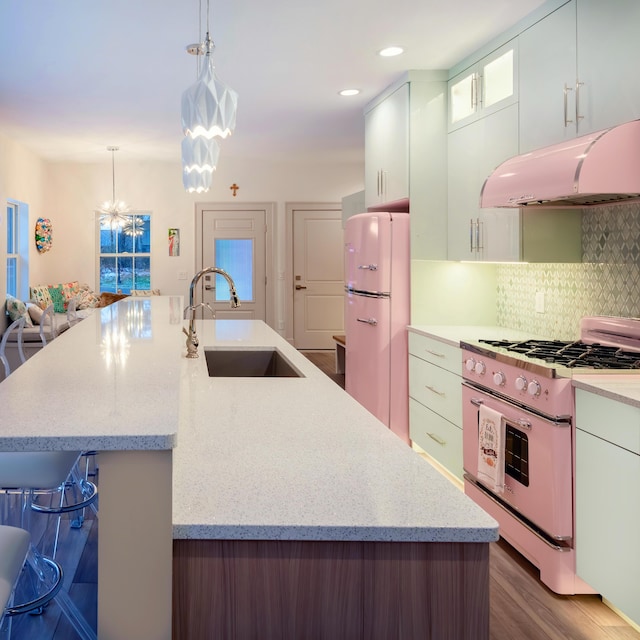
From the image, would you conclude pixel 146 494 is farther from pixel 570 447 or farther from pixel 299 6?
pixel 299 6

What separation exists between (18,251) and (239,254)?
2.77 m

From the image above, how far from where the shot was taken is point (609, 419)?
2.30 meters

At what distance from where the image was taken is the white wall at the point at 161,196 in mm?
8953

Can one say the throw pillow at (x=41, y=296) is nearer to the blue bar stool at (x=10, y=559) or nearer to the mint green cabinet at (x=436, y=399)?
the mint green cabinet at (x=436, y=399)

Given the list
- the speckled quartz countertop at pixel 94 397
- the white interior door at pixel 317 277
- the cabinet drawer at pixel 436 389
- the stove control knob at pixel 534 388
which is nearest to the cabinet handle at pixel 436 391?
the cabinet drawer at pixel 436 389

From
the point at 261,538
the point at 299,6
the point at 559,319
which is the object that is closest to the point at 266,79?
the point at 299,6

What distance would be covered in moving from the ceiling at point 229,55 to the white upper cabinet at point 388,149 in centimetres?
17

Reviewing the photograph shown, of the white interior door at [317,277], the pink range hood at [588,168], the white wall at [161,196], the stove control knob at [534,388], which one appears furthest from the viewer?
the white interior door at [317,277]

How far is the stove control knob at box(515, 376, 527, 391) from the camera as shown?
2.78 meters

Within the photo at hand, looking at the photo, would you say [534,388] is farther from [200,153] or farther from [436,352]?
[200,153]

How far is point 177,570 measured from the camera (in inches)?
41.3

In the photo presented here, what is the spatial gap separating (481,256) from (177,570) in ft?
10.7

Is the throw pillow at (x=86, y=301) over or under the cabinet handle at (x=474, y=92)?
under

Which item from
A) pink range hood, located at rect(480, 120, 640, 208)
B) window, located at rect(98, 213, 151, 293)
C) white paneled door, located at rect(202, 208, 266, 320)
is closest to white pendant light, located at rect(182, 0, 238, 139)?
pink range hood, located at rect(480, 120, 640, 208)
